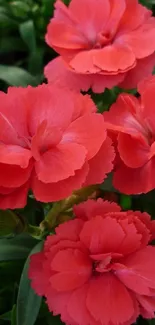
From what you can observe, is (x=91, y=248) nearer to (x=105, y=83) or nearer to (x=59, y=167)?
(x=59, y=167)

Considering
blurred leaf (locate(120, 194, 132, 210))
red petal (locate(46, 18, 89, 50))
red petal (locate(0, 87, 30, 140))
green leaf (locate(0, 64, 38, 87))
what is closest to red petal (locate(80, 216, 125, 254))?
red petal (locate(0, 87, 30, 140))

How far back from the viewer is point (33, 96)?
571mm

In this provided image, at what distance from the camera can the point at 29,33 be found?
1.09 meters

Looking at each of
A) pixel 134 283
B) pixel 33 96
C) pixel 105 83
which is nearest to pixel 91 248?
pixel 134 283

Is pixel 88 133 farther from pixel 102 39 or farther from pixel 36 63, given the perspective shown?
pixel 36 63

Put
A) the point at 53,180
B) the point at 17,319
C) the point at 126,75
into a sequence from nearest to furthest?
the point at 53,180 → the point at 17,319 → the point at 126,75

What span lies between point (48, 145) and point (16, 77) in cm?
46

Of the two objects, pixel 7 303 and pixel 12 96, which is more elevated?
pixel 12 96

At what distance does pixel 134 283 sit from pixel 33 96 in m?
0.20

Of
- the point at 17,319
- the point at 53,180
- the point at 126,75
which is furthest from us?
the point at 126,75

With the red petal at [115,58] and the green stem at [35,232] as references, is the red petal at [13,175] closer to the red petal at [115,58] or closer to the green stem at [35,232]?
the green stem at [35,232]

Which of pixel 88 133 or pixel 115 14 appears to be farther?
pixel 115 14

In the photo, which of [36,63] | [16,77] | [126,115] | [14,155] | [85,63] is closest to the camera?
[14,155]

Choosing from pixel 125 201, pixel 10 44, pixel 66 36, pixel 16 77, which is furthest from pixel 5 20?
pixel 125 201
